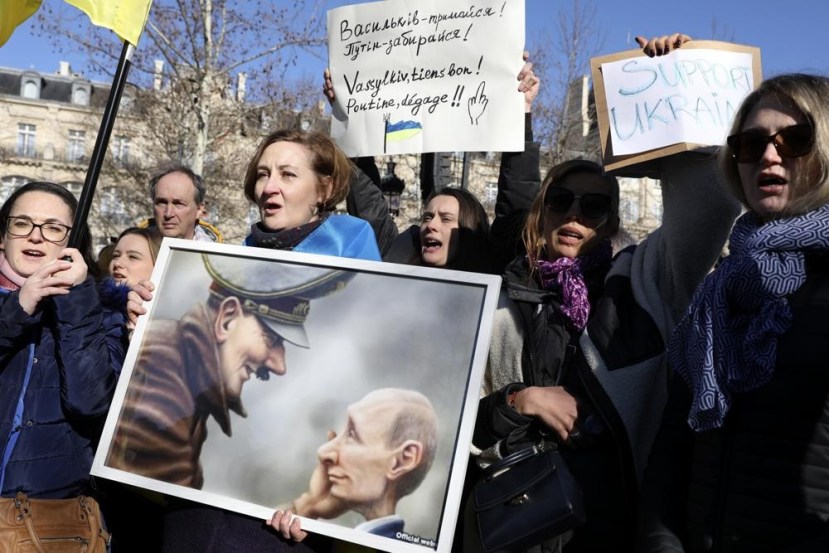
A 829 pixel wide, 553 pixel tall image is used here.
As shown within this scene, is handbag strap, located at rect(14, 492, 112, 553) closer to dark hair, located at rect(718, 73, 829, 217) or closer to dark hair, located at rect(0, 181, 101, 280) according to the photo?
dark hair, located at rect(0, 181, 101, 280)

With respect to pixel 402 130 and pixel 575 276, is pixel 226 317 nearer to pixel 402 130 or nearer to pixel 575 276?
pixel 575 276

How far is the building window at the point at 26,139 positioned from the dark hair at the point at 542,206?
54.4 meters

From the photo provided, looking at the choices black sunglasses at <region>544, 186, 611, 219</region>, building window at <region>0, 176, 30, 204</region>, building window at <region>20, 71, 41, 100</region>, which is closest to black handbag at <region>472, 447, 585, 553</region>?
black sunglasses at <region>544, 186, 611, 219</region>

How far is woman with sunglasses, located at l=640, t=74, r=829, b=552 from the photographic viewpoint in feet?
5.52

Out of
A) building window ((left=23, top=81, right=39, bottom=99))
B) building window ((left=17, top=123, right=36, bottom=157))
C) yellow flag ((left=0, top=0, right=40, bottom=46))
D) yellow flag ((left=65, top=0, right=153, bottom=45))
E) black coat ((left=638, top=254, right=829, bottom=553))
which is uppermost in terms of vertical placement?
building window ((left=23, top=81, right=39, bottom=99))

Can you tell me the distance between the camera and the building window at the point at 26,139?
166 ft

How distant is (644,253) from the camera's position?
A: 8.30ft

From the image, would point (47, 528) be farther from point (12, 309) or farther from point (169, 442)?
point (12, 309)

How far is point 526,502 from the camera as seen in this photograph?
2021mm

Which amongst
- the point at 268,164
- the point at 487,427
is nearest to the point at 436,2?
the point at 268,164

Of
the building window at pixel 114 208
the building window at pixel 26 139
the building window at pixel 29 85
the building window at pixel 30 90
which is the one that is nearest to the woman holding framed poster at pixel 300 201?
the building window at pixel 114 208

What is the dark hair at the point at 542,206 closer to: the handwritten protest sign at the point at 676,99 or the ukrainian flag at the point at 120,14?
the handwritten protest sign at the point at 676,99

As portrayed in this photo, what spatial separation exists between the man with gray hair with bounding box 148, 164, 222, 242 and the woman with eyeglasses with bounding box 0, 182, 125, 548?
6.43 ft

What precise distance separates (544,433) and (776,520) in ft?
2.61
